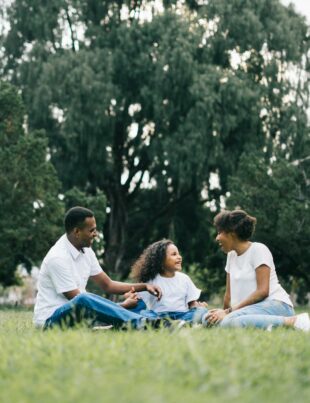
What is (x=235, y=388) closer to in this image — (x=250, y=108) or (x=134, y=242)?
(x=250, y=108)

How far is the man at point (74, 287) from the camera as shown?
7.54 metres

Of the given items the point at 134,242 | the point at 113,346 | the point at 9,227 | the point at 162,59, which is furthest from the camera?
the point at 134,242

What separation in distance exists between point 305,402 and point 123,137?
1128 inches

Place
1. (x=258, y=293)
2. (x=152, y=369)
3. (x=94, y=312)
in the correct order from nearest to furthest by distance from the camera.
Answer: (x=152, y=369)
(x=94, y=312)
(x=258, y=293)

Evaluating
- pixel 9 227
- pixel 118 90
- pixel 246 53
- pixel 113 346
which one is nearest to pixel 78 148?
pixel 118 90

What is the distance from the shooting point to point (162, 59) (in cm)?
2856

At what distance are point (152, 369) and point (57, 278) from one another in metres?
4.08

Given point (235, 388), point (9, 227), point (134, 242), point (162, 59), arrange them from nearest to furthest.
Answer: point (235, 388) → point (9, 227) → point (162, 59) → point (134, 242)

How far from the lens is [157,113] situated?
29031 millimetres

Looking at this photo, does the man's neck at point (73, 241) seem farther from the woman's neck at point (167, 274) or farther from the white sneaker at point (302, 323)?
the white sneaker at point (302, 323)

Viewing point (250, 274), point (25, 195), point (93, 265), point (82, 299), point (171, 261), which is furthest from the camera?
point (25, 195)

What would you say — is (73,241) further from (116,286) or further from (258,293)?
(258,293)

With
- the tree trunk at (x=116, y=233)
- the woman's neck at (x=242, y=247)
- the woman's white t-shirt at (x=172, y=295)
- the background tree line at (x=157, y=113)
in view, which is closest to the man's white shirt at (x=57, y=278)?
the woman's white t-shirt at (x=172, y=295)

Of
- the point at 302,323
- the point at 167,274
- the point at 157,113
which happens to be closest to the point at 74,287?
the point at 167,274
